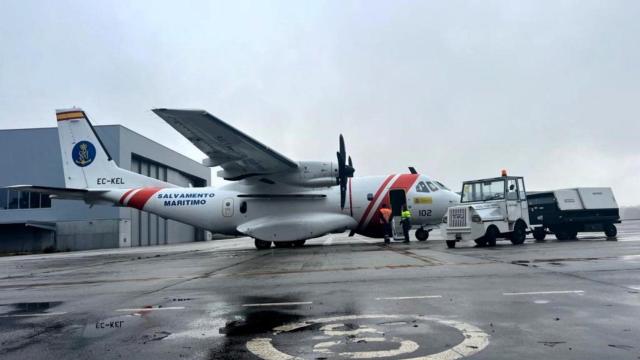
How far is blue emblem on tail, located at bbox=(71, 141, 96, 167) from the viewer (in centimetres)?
2331

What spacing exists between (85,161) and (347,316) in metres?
21.6

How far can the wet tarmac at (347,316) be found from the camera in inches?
162

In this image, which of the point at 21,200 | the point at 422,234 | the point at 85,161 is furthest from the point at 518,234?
the point at 21,200

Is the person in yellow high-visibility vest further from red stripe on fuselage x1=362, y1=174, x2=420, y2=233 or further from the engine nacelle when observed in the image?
the engine nacelle

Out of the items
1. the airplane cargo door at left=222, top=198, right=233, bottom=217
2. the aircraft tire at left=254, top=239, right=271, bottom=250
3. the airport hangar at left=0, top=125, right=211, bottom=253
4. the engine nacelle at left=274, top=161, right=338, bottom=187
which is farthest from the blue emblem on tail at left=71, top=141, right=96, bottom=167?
the airport hangar at left=0, top=125, right=211, bottom=253

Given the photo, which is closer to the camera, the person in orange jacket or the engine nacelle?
the engine nacelle

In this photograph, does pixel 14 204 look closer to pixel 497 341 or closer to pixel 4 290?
pixel 4 290

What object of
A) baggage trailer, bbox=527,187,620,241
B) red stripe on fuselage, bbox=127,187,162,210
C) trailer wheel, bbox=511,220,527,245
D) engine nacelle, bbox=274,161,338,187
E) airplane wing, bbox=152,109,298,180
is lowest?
trailer wheel, bbox=511,220,527,245

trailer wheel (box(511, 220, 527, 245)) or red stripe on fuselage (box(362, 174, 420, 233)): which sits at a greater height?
red stripe on fuselage (box(362, 174, 420, 233))

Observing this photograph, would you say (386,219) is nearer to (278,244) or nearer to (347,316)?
(278,244)

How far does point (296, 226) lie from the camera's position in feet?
68.0

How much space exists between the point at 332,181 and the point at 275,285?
12515 millimetres

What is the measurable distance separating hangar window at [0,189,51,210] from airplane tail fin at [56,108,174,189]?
21583 millimetres

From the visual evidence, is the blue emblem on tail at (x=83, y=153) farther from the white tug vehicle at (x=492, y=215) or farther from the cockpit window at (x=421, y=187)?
the white tug vehicle at (x=492, y=215)
